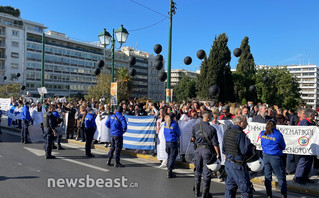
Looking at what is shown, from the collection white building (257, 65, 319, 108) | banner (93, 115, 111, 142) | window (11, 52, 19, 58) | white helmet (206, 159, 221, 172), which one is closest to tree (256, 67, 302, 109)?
banner (93, 115, 111, 142)

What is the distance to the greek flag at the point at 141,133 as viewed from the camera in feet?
32.9

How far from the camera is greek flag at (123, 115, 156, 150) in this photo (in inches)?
395

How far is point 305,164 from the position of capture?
705 centimetres

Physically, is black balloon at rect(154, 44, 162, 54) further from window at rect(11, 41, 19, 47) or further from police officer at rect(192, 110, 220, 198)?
window at rect(11, 41, 19, 47)

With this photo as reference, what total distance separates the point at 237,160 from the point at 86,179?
4.02 meters

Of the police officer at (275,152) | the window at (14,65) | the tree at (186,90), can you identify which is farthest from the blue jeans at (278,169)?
the window at (14,65)

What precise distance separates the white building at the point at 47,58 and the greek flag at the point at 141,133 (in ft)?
219

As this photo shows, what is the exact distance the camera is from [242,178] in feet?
15.2

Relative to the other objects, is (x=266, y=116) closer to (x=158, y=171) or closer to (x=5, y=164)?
(x=158, y=171)

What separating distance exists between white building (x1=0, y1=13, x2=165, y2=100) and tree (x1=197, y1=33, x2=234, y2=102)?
48.7m

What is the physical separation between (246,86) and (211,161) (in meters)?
54.0

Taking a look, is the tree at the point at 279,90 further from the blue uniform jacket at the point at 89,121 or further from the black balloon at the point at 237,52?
the blue uniform jacket at the point at 89,121

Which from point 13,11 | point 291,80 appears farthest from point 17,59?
point 291,80

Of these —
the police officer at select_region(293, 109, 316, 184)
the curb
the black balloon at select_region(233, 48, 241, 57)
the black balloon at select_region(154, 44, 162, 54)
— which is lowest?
the curb
